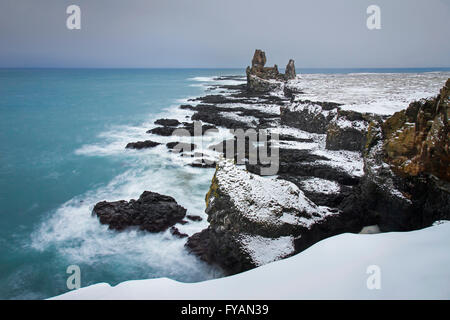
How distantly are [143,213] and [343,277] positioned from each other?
7.30 meters

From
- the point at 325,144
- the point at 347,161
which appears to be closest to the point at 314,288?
the point at 347,161

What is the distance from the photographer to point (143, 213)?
30.8ft

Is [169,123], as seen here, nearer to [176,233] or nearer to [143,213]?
[143,213]

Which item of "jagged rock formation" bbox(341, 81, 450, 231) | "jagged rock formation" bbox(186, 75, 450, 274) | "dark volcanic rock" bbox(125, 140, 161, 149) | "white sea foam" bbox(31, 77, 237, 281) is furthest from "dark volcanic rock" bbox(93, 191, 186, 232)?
"dark volcanic rock" bbox(125, 140, 161, 149)

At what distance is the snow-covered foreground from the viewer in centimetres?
343

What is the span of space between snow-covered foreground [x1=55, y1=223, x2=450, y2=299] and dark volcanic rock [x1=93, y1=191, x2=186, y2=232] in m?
4.47

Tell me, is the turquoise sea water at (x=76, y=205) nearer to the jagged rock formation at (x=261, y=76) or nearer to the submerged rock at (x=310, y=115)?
the submerged rock at (x=310, y=115)

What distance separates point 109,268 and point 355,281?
6.78 metres

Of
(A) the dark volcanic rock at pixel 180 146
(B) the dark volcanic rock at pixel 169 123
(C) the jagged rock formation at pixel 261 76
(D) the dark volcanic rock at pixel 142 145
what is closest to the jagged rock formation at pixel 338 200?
(A) the dark volcanic rock at pixel 180 146

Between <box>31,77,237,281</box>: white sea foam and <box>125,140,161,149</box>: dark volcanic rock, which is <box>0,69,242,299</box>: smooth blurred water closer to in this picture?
<box>31,77,237,281</box>: white sea foam

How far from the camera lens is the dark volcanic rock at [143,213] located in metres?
9.04
